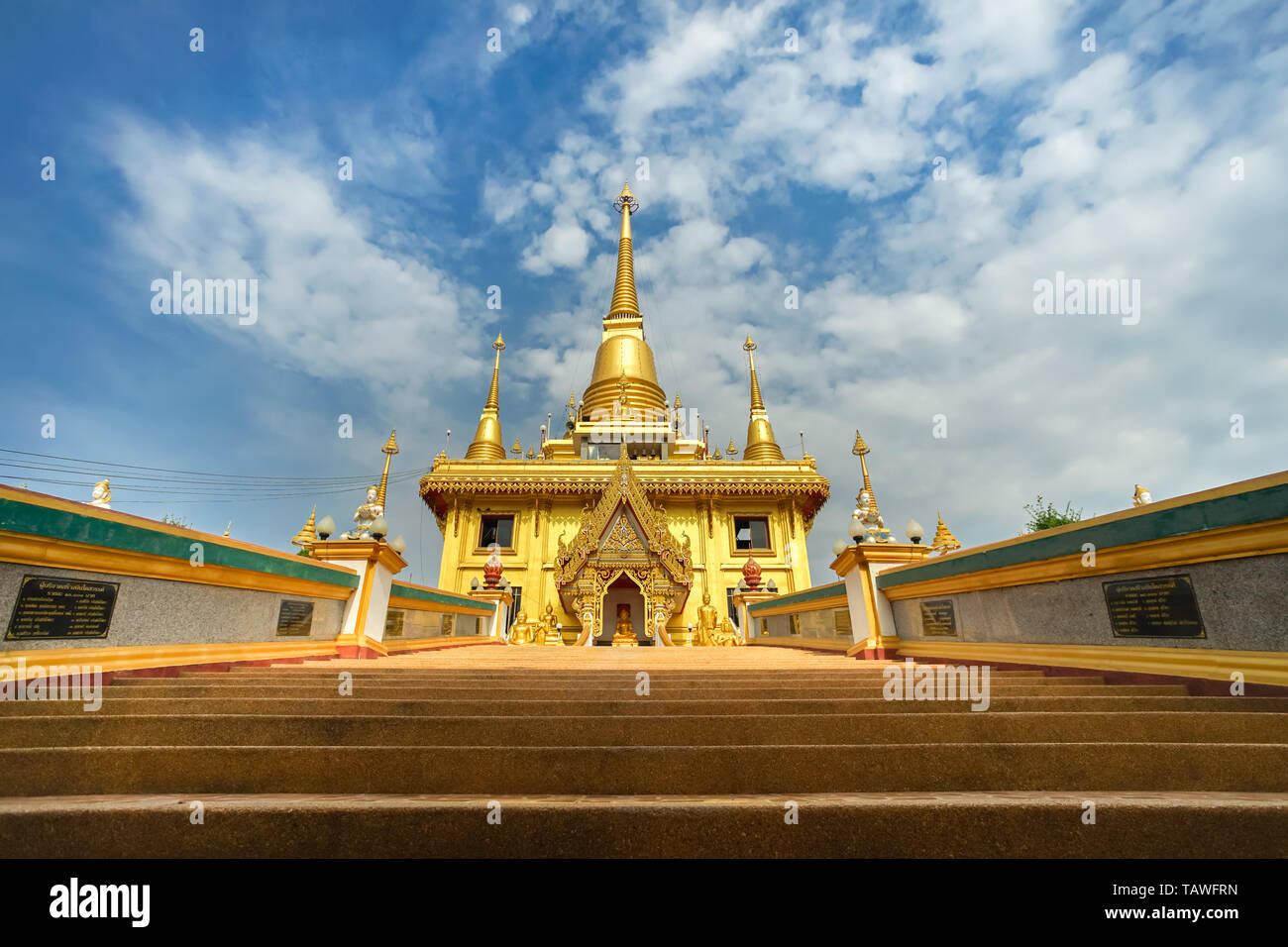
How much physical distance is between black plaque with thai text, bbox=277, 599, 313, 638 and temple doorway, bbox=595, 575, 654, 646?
1319cm

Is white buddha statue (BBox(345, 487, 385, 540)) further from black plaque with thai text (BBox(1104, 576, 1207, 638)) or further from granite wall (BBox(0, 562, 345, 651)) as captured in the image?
black plaque with thai text (BBox(1104, 576, 1207, 638))

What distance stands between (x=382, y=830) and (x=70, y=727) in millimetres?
2348

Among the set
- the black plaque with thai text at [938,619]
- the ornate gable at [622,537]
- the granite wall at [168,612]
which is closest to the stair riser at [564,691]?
the granite wall at [168,612]

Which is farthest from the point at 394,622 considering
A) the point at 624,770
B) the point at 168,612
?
the point at 624,770

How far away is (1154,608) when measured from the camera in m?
4.17

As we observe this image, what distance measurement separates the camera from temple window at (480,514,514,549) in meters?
22.6

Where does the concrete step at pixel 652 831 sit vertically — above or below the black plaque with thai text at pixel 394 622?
above

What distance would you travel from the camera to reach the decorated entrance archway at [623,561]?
17.5 m

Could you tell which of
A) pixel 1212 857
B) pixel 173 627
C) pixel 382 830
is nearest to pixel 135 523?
pixel 173 627

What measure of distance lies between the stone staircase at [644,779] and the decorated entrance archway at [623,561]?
46.1ft
